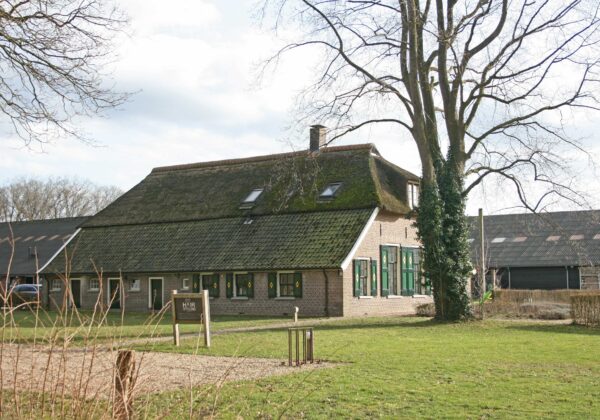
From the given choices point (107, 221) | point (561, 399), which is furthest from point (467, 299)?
point (107, 221)

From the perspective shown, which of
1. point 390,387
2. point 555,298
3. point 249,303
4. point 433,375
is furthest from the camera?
point 555,298

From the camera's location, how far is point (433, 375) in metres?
12.5

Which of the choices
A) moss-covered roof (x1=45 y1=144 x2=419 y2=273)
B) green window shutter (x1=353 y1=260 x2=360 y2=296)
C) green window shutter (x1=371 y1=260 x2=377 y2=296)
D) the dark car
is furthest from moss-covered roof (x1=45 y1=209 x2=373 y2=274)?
green window shutter (x1=371 y1=260 x2=377 y2=296)

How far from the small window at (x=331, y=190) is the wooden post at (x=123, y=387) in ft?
92.1

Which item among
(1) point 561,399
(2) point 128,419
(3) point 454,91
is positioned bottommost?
(1) point 561,399

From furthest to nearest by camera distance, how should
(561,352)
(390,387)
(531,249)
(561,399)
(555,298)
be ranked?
1. (531,249)
2. (555,298)
3. (561,352)
4. (390,387)
5. (561,399)

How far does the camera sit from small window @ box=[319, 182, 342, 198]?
3338 centimetres

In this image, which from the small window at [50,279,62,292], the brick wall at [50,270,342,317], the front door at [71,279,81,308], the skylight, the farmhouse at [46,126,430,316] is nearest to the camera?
the brick wall at [50,270,342,317]

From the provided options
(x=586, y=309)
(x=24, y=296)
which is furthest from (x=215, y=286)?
(x=586, y=309)

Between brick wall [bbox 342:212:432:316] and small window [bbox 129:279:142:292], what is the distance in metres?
10.9

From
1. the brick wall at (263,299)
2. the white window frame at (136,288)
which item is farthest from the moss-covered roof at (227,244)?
the white window frame at (136,288)

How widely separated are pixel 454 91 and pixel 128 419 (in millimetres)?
23505

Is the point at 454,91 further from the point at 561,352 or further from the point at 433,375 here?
the point at 433,375

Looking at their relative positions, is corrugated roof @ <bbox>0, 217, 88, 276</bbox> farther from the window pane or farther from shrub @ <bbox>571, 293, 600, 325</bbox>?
shrub @ <bbox>571, 293, 600, 325</bbox>
